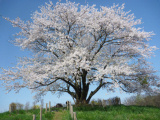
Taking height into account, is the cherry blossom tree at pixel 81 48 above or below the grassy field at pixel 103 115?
above

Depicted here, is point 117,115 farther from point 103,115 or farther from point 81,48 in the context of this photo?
point 81,48

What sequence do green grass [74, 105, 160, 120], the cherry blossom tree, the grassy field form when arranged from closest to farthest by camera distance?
green grass [74, 105, 160, 120], the grassy field, the cherry blossom tree

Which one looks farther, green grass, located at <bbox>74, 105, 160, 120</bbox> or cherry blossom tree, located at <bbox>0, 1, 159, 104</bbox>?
cherry blossom tree, located at <bbox>0, 1, 159, 104</bbox>

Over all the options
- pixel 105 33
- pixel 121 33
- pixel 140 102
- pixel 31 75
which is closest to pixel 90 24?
pixel 105 33

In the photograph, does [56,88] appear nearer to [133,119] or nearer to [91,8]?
[91,8]

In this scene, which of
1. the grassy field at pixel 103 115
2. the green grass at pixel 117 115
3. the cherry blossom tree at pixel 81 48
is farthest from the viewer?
the cherry blossom tree at pixel 81 48

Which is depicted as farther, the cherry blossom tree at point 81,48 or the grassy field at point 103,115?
the cherry blossom tree at point 81,48

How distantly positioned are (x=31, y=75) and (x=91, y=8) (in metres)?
8.88

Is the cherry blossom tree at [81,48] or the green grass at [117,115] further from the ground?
the cherry blossom tree at [81,48]

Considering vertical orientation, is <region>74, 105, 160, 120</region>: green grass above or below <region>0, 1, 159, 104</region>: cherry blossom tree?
below

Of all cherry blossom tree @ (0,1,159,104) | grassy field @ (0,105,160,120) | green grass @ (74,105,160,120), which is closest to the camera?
green grass @ (74,105,160,120)

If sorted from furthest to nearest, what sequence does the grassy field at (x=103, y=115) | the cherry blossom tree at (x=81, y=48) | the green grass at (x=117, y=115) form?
the cherry blossom tree at (x=81, y=48) → the grassy field at (x=103, y=115) → the green grass at (x=117, y=115)

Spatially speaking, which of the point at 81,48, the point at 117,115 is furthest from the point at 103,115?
the point at 81,48

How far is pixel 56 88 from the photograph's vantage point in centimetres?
1872
